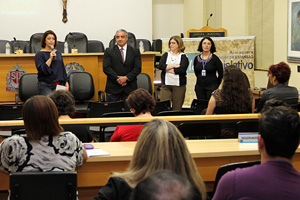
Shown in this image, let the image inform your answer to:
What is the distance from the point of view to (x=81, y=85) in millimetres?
7402

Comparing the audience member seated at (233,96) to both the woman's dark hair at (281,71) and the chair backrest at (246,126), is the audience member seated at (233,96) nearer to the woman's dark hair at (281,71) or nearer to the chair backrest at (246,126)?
the woman's dark hair at (281,71)

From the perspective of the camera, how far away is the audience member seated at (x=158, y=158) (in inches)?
66.9

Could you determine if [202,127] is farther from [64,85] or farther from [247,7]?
[247,7]

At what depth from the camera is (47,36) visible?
18.7ft

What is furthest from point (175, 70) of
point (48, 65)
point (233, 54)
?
point (233, 54)

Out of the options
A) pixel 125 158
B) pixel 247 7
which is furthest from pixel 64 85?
pixel 247 7

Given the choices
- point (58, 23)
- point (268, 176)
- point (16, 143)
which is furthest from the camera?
point (58, 23)

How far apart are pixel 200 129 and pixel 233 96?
712 mm

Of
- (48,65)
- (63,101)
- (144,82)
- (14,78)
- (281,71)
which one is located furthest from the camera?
(14,78)

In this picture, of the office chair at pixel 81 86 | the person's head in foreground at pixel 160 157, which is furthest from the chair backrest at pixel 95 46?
the person's head in foreground at pixel 160 157

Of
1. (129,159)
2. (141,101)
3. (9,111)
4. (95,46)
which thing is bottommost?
(129,159)

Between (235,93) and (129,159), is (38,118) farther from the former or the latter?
(235,93)

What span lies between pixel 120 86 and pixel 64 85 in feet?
2.52

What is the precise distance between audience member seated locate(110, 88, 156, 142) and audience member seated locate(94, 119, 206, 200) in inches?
67.5
